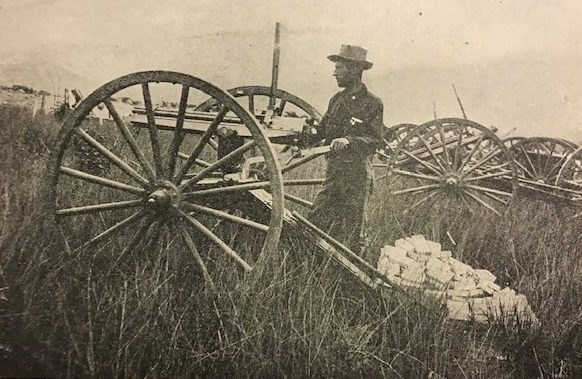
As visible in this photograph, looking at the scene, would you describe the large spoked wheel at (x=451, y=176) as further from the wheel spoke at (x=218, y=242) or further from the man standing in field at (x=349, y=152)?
the wheel spoke at (x=218, y=242)

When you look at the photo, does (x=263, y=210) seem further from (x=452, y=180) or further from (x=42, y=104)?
(x=452, y=180)

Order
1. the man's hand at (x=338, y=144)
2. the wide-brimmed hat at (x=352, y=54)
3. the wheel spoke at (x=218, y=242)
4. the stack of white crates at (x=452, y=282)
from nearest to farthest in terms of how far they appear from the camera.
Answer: the wheel spoke at (x=218, y=242) < the stack of white crates at (x=452, y=282) < the man's hand at (x=338, y=144) < the wide-brimmed hat at (x=352, y=54)

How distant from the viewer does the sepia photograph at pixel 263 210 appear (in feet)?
6.68

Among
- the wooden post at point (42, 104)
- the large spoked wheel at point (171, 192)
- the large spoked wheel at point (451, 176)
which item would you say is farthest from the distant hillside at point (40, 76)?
the large spoked wheel at point (451, 176)

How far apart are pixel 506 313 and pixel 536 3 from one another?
1981 millimetres

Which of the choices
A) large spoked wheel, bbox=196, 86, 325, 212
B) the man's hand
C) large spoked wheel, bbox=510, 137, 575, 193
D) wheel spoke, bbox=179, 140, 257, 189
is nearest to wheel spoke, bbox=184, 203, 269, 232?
wheel spoke, bbox=179, 140, 257, 189

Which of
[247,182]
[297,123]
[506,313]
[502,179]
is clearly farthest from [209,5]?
[502,179]

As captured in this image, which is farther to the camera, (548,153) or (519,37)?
(548,153)

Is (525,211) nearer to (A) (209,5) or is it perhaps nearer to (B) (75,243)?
(A) (209,5)

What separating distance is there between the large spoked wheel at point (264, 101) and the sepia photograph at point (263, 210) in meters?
0.02

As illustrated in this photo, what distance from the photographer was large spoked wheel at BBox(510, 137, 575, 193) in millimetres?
4961

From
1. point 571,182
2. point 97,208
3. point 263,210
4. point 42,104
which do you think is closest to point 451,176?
point 571,182

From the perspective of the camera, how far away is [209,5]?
105 inches

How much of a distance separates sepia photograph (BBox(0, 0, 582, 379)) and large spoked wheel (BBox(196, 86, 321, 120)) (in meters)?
0.02
